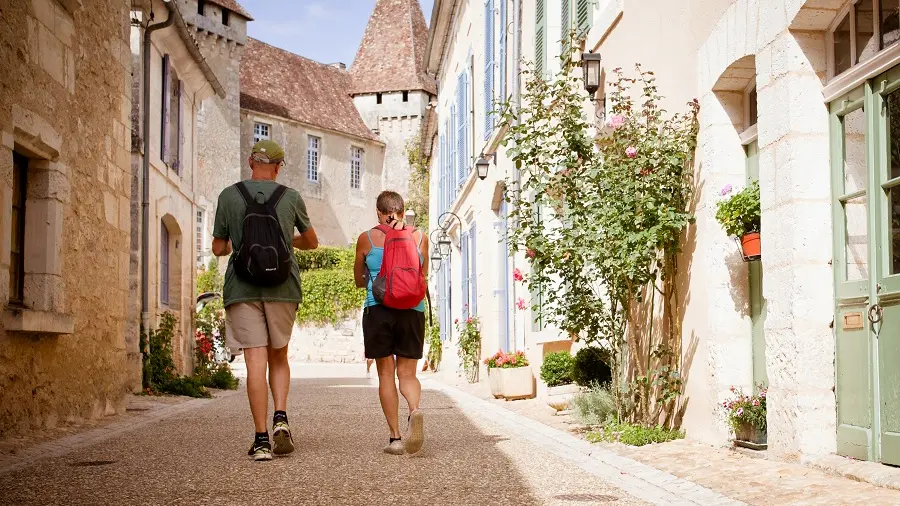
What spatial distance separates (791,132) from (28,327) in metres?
4.40

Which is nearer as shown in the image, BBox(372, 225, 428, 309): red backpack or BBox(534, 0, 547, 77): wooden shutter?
BBox(372, 225, 428, 309): red backpack

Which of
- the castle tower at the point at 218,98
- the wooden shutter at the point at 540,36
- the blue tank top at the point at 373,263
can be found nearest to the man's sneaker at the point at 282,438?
the blue tank top at the point at 373,263

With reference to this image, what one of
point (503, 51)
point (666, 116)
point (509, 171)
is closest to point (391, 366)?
point (666, 116)

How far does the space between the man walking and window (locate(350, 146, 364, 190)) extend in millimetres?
39346

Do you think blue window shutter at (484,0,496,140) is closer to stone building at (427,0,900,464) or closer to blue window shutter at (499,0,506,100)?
blue window shutter at (499,0,506,100)

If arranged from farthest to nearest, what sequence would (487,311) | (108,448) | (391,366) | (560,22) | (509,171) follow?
1. (487,311)
2. (509,171)
3. (560,22)
4. (108,448)
5. (391,366)

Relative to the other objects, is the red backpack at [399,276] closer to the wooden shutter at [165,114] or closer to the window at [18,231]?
the window at [18,231]

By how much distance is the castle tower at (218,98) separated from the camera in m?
37.5

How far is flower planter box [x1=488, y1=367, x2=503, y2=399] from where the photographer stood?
38.3 ft

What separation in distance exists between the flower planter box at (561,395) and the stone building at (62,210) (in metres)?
3.65

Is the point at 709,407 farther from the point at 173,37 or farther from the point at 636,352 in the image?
the point at 173,37

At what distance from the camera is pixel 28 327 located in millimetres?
6359

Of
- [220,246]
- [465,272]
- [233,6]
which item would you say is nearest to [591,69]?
[220,246]

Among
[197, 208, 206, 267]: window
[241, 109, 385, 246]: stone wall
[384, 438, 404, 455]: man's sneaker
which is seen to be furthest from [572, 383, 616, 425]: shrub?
[241, 109, 385, 246]: stone wall
